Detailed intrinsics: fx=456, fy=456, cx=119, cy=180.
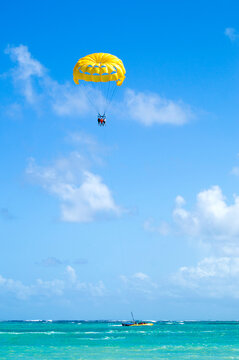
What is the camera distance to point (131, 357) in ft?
125

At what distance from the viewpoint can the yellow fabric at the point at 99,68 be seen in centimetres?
3350

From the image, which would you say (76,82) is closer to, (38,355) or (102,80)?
(102,80)

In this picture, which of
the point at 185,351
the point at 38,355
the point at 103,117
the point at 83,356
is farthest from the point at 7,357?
the point at 103,117

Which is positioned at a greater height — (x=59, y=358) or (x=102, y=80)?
(x=102, y=80)

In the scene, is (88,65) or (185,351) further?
(185,351)

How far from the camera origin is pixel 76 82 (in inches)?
1361

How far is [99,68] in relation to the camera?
110 ft

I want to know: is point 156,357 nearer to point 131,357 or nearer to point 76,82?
point 131,357

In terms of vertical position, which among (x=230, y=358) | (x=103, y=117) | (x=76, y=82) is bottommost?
(x=230, y=358)

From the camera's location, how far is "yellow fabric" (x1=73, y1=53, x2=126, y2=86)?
33500 mm

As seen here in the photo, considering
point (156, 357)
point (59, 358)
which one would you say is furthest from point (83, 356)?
point (156, 357)

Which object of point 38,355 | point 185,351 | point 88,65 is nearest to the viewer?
point 88,65

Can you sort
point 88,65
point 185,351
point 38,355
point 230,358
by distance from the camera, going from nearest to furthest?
point 88,65
point 230,358
point 38,355
point 185,351

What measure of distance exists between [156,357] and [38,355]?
1051 centimetres
